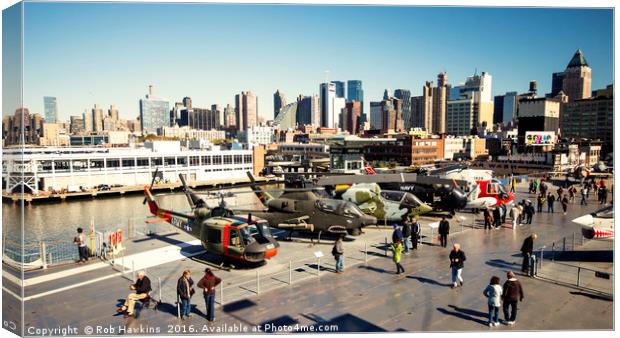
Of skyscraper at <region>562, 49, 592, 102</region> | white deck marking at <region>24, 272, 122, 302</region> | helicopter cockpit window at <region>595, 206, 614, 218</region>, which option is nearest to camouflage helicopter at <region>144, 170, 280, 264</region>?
white deck marking at <region>24, 272, 122, 302</region>

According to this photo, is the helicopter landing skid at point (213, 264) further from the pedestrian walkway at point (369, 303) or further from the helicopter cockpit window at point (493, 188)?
the helicopter cockpit window at point (493, 188)

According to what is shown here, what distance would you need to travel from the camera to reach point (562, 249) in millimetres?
15109

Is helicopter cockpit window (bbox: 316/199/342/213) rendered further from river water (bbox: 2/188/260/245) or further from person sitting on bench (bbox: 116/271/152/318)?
river water (bbox: 2/188/260/245)

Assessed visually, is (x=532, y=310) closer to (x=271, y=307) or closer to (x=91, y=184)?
(x=271, y=307)

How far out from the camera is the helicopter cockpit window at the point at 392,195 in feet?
63.6

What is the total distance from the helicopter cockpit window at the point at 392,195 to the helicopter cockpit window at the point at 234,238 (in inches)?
340

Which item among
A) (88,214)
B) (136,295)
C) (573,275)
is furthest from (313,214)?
(88,214)

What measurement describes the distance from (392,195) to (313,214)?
4594 mm

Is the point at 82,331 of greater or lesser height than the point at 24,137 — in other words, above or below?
below

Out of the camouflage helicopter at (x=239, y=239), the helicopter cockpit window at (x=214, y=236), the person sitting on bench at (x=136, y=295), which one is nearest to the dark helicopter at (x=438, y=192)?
the camouflage helicopter at (x=239, y=239)

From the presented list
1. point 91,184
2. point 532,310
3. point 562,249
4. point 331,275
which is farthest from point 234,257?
point 91,184

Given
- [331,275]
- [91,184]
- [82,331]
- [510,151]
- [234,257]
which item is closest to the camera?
[82,331]

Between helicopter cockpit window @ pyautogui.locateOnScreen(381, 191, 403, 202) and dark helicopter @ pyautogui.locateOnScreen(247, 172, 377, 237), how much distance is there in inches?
119

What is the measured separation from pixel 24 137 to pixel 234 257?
6.82 metres
